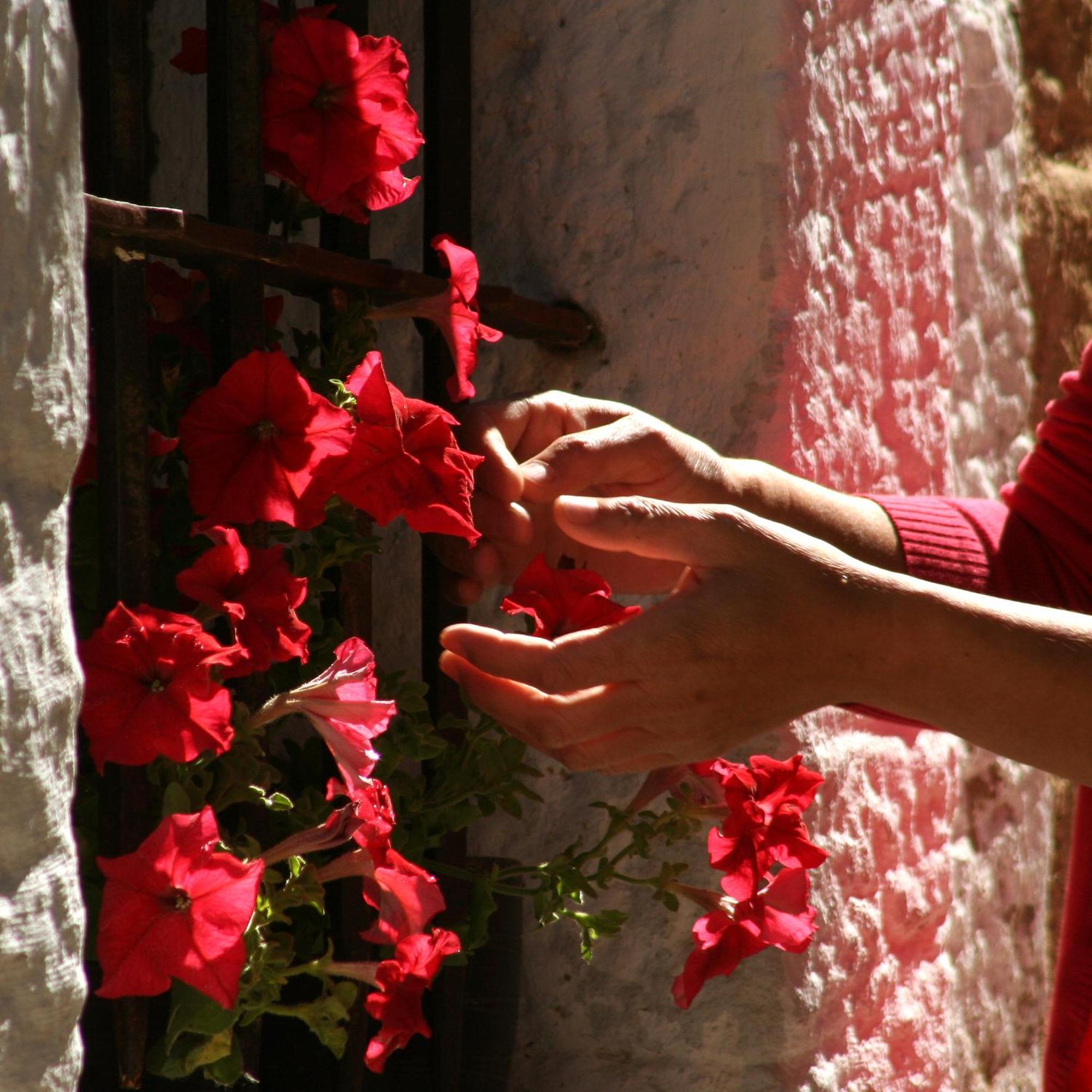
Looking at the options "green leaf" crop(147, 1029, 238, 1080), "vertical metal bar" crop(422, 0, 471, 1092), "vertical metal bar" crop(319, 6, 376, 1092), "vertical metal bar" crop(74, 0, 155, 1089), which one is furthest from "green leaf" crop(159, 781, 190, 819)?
"vertical metal bar" crop(422, 0, 471, 1092)

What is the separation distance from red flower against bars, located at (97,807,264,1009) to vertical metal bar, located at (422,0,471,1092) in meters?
0.46

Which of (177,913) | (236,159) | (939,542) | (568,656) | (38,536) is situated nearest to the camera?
(38,536)

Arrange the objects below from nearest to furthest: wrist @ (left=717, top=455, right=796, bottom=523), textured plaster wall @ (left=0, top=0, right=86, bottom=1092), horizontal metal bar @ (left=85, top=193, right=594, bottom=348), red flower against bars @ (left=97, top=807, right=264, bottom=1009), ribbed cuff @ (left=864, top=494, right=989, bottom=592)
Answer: textured plaster wall @ (left=0, top=0, right=86, bottom=1092) → red flower against bars @ (left=97, top=807, right=264, bottom=1009) → horizontal metal bar @ (left=85, top=193, right=594, bottom=348) → wrist @ (left=717, top=455, right=796, bottom=523) → ribbed cuff @ (left=864, top=494, right=989, bottom=592)

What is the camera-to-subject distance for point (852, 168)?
1.54m

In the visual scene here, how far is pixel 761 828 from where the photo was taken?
47.2 inches

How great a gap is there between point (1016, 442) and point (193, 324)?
4.22ft

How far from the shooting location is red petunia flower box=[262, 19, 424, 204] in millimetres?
1143

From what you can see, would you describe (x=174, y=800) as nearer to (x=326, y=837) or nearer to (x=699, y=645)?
(x=326, y=837)

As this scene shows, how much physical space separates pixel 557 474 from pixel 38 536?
556 mm

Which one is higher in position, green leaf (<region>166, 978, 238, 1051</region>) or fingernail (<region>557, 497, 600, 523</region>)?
fingernail (<region>557, 497, 600, 523</region>)

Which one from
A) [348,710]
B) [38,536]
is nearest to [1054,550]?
[348,710]

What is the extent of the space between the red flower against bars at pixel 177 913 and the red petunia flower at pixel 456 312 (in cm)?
48

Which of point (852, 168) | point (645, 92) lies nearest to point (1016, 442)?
point (852, 168)

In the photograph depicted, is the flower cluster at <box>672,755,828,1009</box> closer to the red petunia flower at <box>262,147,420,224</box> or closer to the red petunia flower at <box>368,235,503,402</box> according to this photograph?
the red petunia flower at <box>368,235,503,402</box>
